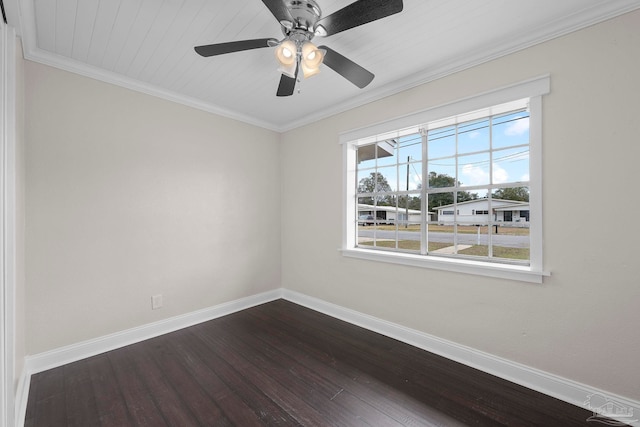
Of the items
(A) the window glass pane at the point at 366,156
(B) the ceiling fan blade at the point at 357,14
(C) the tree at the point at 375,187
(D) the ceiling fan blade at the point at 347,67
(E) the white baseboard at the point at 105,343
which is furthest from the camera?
(A) the window glass pane at the point at 366,156

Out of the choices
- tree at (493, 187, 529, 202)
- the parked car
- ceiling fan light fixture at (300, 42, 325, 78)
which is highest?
ceiling fan light fixture at (300, 42, 325, 78)

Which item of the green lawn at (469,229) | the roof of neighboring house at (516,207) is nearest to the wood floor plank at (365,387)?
the green lawn at (469,229)

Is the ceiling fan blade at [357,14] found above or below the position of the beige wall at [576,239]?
above

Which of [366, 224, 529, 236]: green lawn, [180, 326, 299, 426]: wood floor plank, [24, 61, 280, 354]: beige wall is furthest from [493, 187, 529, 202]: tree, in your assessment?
[24, 61, 280, 354]: beige wall

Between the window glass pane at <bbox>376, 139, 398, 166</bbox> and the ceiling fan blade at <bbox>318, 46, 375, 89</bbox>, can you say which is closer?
the ceiling fan blade at <bbox>318, 46, 375, 89</bbox>

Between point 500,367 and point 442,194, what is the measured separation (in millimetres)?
1509

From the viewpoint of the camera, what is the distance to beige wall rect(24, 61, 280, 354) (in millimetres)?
2172

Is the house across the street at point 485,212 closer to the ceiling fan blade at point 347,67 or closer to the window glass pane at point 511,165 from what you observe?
the window glass pane at point 511,165

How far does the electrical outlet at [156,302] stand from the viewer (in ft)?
8.99

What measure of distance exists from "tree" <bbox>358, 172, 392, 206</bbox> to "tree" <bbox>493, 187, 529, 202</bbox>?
1045mm

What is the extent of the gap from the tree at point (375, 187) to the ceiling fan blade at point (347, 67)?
1.32m

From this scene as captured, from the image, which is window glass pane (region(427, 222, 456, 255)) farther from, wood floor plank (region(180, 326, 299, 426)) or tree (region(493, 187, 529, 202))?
wood floor plank (region(180, 326, 299, 426))

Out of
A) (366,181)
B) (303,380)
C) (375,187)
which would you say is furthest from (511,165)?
(303,380)

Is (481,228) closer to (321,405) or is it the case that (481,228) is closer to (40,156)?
(321,405)
